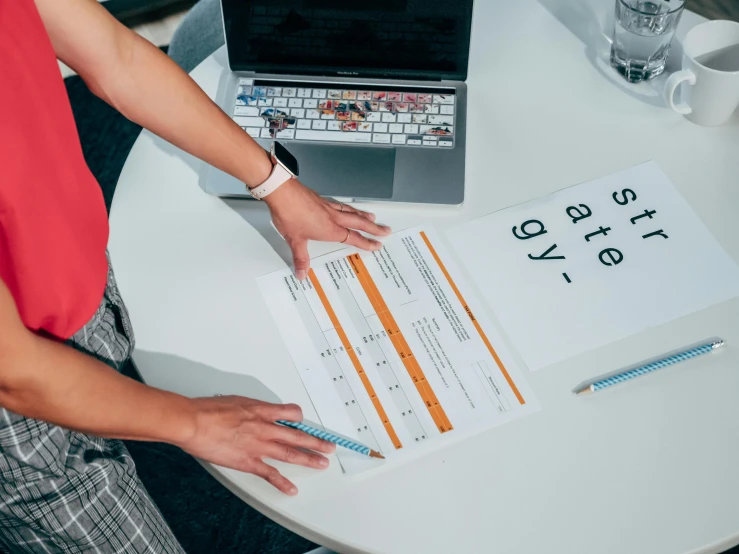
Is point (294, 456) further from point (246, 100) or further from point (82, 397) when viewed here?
point (246, 100)

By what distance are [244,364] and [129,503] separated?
242 mm

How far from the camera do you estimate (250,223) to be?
46.2 inches

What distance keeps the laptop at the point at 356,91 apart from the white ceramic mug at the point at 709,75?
346 mm

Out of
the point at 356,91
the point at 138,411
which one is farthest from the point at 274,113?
the point at 138,411

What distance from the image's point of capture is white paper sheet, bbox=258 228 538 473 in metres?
0.98

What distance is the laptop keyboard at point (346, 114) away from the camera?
1225 millimetres

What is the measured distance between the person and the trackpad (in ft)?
0.19

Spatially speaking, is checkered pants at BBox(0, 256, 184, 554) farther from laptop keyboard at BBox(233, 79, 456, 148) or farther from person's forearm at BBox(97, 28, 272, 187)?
laptop keyboard at BBox(233, 79, 456, 148)

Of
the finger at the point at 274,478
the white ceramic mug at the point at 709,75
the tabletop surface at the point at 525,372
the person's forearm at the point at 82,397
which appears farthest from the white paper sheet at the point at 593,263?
the person's forearm at the point at 82,397

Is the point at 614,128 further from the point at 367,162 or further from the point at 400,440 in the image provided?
the point at 400,440

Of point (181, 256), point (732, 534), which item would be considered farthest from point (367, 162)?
point (732, 534)

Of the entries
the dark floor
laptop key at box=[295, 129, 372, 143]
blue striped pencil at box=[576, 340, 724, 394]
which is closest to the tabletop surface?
blue striped pencil at box=[576, 340, 724, 394]

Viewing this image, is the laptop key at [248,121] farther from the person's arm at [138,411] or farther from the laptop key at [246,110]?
the person's arm at [138,411]

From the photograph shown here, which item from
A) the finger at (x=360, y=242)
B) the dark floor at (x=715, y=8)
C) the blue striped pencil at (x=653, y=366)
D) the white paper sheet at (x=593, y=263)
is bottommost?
the dark floor at (x=715, y=8)
